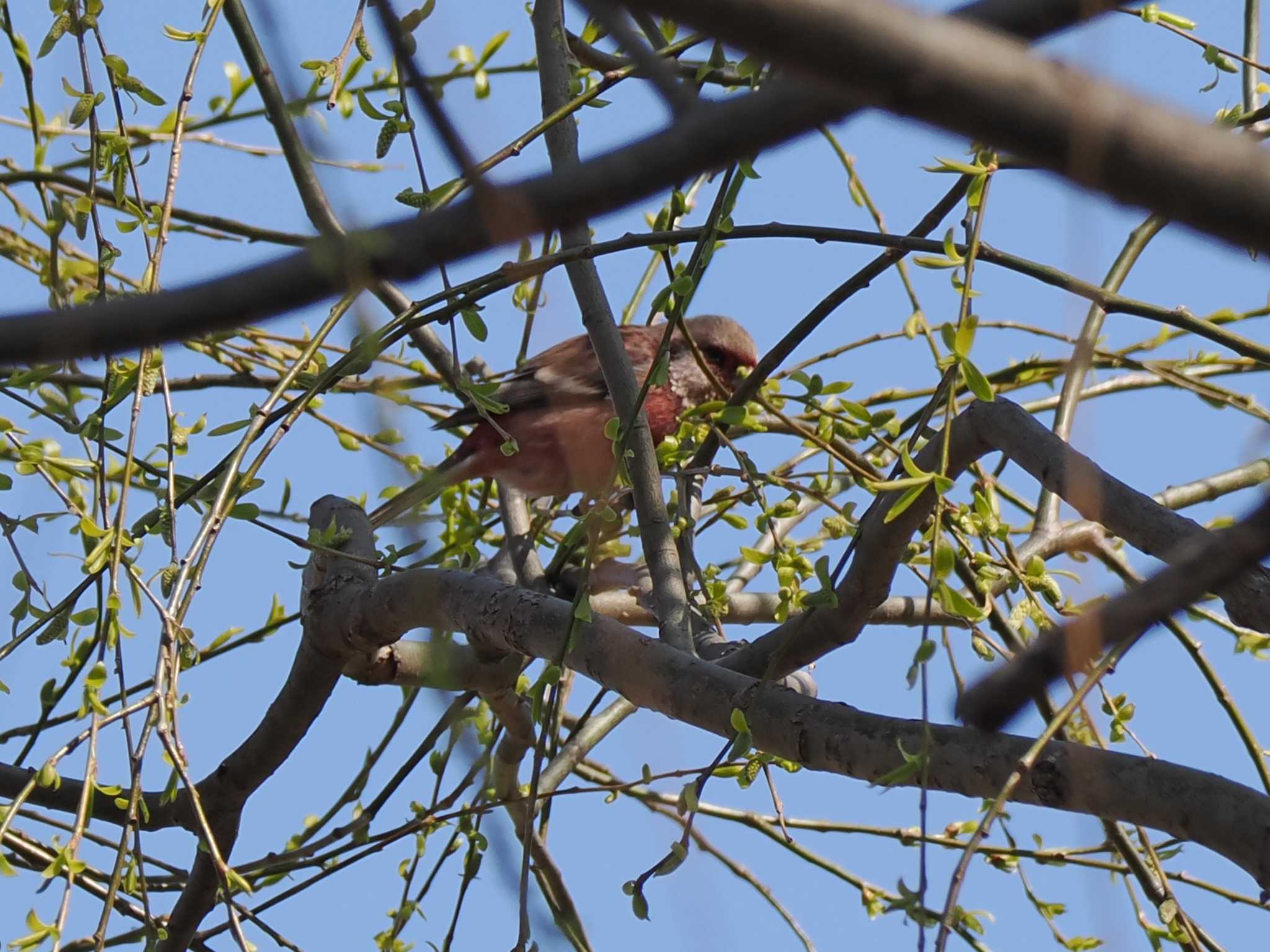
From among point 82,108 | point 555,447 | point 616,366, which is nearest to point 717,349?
point 555,447

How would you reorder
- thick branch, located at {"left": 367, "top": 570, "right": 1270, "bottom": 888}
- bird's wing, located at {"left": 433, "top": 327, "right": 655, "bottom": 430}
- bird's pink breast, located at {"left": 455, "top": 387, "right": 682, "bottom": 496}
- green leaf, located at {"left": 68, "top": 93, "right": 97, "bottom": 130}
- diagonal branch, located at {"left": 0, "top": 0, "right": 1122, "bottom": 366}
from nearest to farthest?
diagonal branch, located at {"left": 0, "top": 0, "right": 1122, "bottom": 366}
thick branch, located at {"left": 367, "top": 570, "right": 1270, "bottom": 888}
green leaf, located at {"left": 68, "top": 93, "right": 97, "bottom": 130}
bird's pink breast, located at {"left": 455, "top": 387, "right": 682, "bottom": 496}
bird's wing, located at {"left": 433, "top": 327, "right": 655, "bottom": 430}

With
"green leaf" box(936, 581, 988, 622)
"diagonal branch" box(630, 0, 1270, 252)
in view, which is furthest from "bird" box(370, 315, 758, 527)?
"diagonal branch" box(630, 0, 1270, 252)

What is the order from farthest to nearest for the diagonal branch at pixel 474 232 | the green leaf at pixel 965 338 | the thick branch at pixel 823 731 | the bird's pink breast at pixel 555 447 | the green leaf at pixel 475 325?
1. the bird's pink breast at pixel 555 447
2. the green leaf at pixel 475 325
3. the green leaf at pixel 965 338
4. the thick branch at pixel 823 731
5. the diagonal branch at pixel 474 232

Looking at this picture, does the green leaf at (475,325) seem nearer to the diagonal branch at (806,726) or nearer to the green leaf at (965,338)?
the diagonal branch at (806,726)

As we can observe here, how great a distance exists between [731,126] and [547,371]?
187 inches

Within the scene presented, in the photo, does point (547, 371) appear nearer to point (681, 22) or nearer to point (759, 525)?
point (759, 525)

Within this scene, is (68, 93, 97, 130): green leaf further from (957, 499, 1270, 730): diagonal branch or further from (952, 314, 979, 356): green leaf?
(957, 499, 1270, 730): diagonal branch

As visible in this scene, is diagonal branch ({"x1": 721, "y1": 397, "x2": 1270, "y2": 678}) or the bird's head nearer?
diagonal branch ({"x1": 721, "y1": 397, "x2": 1270, "y2": 678})

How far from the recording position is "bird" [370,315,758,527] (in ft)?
15.3

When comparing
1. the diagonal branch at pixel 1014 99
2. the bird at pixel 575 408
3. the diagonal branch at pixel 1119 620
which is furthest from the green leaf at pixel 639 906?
the bird at pixel 575 408

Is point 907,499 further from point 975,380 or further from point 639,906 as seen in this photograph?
point 639,906

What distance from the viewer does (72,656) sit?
10.1 feet

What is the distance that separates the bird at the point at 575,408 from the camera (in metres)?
4.68

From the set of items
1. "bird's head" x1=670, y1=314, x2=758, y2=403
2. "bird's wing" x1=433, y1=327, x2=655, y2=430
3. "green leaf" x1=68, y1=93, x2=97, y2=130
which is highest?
"bird's head" x1=670, y1=314, x2=758, y2=403
